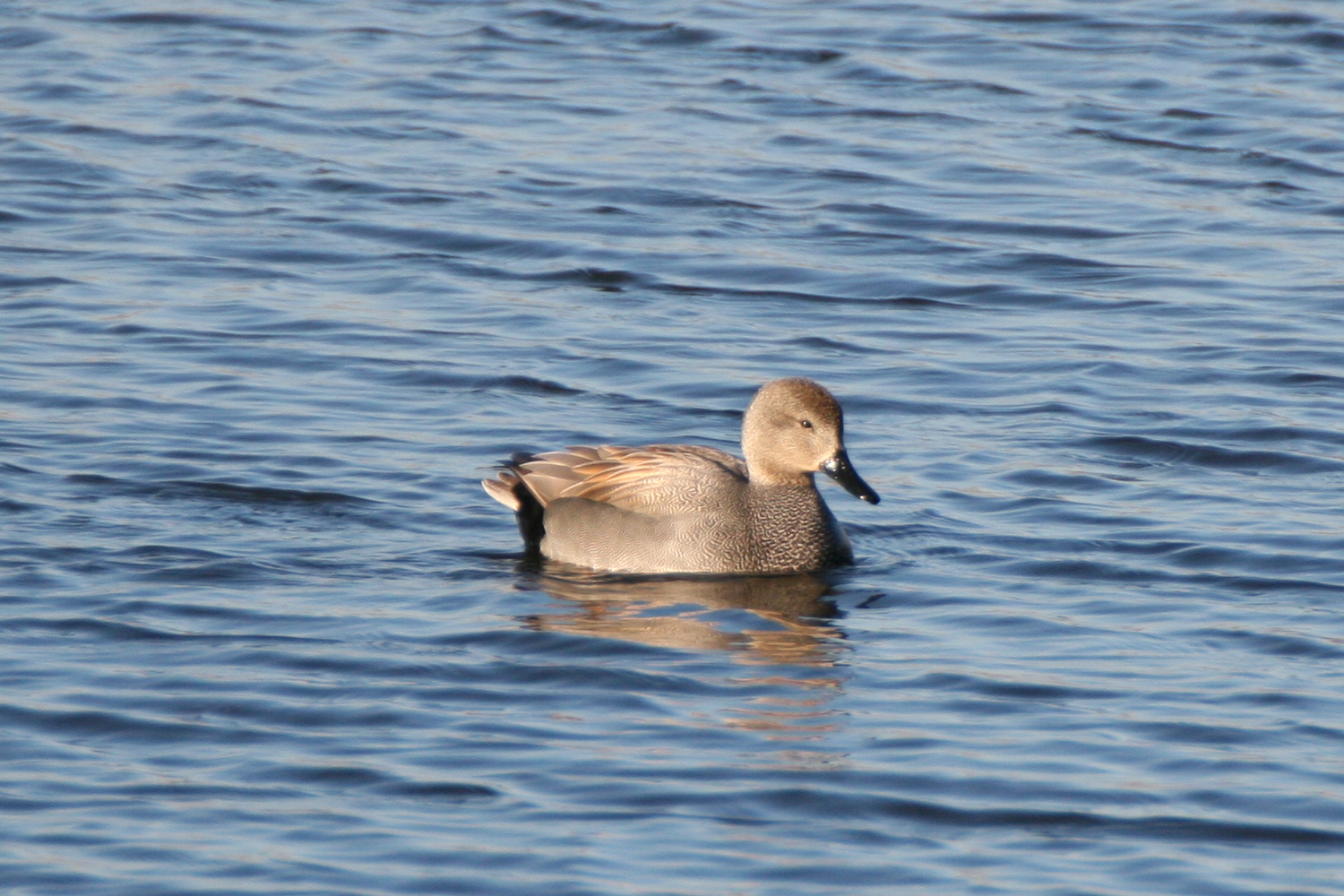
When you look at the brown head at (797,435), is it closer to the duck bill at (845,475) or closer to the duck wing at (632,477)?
the duck bill at (845,475)

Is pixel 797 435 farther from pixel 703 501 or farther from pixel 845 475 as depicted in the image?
pixel 703 501

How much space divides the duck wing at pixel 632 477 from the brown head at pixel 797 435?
167mm

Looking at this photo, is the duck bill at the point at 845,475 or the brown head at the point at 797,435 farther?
the brown head at the point at 797,435

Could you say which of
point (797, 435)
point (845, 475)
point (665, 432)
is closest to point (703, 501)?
point (797, 435)

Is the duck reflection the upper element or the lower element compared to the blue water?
lower

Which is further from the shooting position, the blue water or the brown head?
the brown head

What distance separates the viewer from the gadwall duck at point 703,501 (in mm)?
9531

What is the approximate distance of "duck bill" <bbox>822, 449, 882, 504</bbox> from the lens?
948cm

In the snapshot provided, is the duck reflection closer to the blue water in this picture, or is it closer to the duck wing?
the blue water

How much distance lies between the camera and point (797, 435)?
9.71m

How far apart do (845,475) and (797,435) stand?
10.9 inches

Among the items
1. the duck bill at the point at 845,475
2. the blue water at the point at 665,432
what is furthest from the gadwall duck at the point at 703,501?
the blue water at the point at 665,432

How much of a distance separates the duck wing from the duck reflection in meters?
0.32

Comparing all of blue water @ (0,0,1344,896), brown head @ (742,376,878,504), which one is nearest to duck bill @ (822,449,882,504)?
brown head @ (742,376,878,504)
